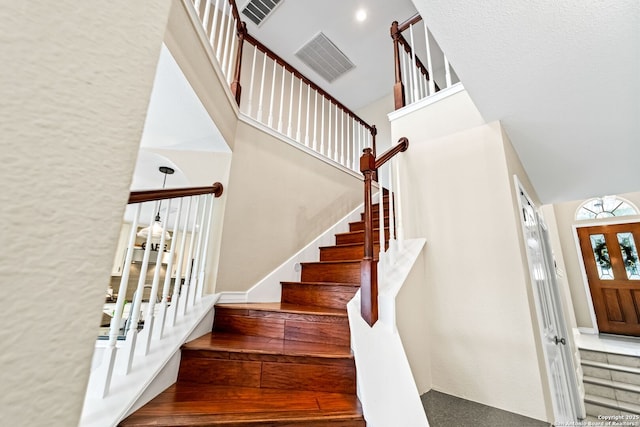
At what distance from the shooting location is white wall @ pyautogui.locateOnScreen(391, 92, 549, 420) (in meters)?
1.46

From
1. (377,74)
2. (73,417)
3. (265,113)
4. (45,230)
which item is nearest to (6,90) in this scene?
(45,230)

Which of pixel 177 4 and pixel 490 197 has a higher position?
pixel 177 4

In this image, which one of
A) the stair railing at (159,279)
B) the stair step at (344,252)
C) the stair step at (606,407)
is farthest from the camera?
the stair step at (606,407)

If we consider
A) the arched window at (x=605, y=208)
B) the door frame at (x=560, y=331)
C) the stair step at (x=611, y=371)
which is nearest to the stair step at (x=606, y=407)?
the stair step at (x=611, y=371)

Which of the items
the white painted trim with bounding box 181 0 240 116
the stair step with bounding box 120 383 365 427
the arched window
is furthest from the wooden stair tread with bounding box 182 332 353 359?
the arched window

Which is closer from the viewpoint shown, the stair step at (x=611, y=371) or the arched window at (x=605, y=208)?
the stair step at (x=611, y=371)

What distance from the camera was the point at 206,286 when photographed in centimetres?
197

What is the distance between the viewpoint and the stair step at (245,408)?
1.03 metres

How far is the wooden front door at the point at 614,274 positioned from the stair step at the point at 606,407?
76.6 inches

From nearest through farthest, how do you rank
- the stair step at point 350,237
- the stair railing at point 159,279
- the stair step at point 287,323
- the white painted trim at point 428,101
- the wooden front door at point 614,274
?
the stair railing at point 159,279, the stair step at point 287,323, the white painted trim at point 428,101, the stair step at point 350,237, the wooden front door at point 614,274

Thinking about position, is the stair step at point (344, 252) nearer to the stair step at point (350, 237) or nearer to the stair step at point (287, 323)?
the stair step at point (350, 237)

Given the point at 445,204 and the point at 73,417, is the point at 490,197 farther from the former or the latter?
the point at 73,417

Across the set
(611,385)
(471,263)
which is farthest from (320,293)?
(611,385)

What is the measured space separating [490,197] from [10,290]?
2.03m
